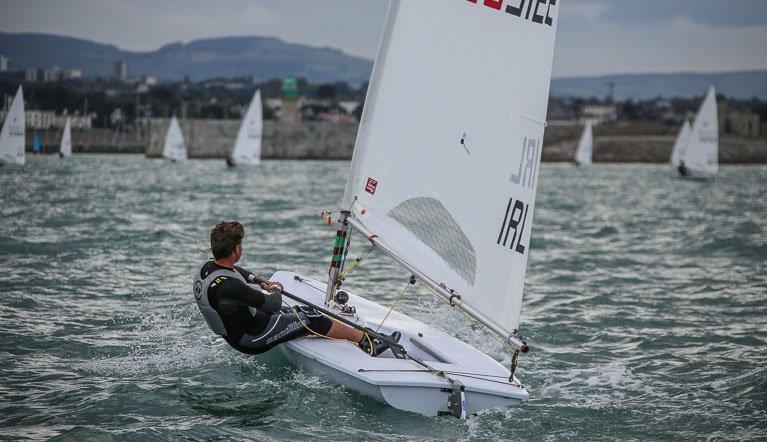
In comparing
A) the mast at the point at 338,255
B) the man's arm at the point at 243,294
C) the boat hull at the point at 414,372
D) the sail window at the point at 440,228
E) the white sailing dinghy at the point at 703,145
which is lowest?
the boat hull at the point at 414,372

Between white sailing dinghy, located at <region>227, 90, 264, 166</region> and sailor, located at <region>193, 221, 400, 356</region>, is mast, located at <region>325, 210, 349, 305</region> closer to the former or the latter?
sailor, located at <region>193, 221, 400, 356</region>

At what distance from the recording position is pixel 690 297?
465 inches

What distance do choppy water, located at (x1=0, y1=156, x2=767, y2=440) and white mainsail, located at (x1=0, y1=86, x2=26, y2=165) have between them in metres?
20.1

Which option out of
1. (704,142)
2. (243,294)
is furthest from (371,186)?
(704,142)

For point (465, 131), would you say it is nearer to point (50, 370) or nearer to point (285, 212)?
point (50, 370)

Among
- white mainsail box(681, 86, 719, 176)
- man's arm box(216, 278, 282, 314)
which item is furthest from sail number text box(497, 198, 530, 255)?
white mainsail box(681, 86, 719, 176)

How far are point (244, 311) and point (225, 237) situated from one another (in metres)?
0.55

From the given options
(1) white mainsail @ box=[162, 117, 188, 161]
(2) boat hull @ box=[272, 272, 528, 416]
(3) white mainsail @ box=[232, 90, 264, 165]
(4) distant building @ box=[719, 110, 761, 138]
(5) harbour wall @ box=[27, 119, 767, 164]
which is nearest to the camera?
(2) boat hull @ box=[272, 272, 528, 416]

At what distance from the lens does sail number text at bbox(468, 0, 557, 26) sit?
635 cm

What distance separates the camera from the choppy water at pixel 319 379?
6.31 m

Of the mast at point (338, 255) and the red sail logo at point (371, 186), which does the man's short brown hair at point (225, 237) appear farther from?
the red sail logo at point (371, 186)

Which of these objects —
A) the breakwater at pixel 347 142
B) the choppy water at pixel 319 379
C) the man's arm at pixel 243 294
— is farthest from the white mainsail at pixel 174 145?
the man's arm at pixel 243 294

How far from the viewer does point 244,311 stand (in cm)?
643

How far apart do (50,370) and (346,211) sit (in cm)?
278
